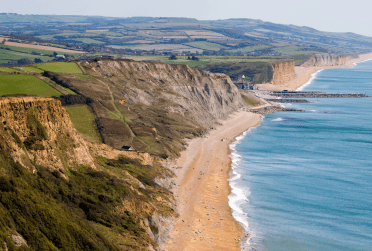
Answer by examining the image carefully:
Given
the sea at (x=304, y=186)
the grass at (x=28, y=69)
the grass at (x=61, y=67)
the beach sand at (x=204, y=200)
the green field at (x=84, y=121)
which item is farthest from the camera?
the grass at (x=61, y=67)

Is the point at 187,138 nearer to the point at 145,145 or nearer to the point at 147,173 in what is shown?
the point at 145,145

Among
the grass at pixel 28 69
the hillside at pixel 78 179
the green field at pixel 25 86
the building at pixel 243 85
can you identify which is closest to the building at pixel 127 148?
the hillside at pixel 78 179

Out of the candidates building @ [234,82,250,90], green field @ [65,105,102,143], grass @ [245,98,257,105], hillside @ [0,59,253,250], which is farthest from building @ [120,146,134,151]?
building @ [234,82,250,90]

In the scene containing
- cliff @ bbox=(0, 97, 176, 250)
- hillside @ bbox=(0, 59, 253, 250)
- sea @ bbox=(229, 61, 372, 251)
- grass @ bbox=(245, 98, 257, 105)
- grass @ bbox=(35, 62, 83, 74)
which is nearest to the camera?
cliff @ bbox=(0, 97, 176, 250)

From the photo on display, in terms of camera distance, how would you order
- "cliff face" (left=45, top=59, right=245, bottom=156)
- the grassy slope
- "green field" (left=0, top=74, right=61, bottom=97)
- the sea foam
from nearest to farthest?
1. the grassy slope
2. the sea foam
3. "cliff face" (left=45, top=59, right=245, bottom=156)
4. "green field" (left=0, top=74, right=61, bottom=97)

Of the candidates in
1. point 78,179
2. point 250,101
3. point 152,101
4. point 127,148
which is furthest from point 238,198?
point 250,101

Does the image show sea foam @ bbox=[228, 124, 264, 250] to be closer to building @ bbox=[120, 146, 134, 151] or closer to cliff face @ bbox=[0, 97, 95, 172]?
building @ bbox=[120, 146, 134, 151]

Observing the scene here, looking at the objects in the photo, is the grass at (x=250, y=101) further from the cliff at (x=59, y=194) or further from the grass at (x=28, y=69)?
the cliff at (x=59, y=194)
